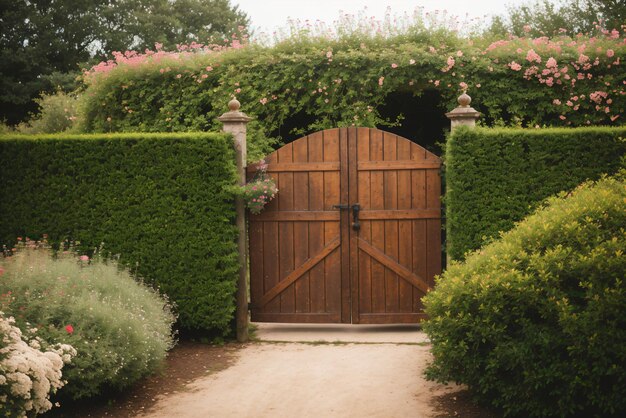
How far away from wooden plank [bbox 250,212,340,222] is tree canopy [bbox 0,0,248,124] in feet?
60.3

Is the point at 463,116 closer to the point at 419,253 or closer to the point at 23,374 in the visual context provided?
the point at 419,253

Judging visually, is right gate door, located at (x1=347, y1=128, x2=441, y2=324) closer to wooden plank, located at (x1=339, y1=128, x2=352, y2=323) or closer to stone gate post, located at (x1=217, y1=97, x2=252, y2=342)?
wooden plank, located at (x1=339, y1=128, x2=352, y2=323)

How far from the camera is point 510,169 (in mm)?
6492

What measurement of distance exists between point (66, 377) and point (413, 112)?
6.45 meters

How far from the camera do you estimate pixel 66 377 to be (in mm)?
4547

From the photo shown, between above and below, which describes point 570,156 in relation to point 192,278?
above

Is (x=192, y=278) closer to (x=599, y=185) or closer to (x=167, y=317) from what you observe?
(x=167, y=317)

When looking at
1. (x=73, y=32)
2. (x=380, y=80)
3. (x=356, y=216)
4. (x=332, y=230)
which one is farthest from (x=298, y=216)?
(x=73, y=32)

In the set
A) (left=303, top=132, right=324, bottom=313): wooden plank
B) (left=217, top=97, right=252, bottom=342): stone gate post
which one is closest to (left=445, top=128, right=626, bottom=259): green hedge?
(left=303, top=132, right=324, bottom=313): wooden plank

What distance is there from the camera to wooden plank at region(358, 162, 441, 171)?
276 inches

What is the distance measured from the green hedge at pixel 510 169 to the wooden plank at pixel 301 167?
4.45 ft

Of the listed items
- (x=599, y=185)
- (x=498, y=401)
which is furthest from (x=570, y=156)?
(x=498, y=401)

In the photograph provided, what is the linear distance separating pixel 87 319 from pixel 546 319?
3508mm

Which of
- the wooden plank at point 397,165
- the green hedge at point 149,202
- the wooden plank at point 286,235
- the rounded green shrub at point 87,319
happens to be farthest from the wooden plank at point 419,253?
the rounded green shrub at point 87,319
